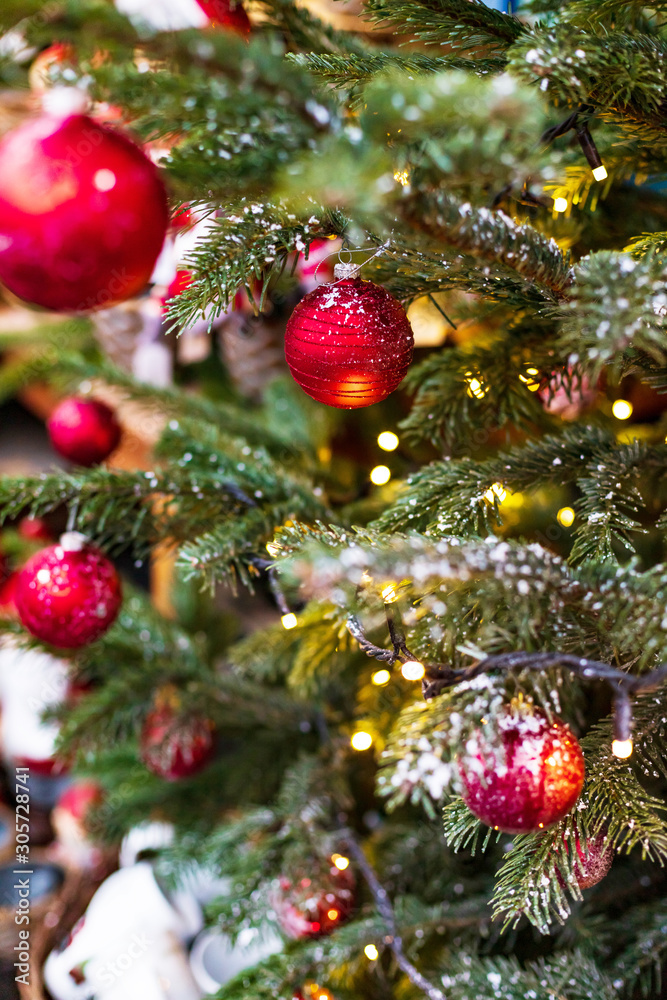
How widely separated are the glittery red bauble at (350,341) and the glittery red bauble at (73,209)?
0.38 ft

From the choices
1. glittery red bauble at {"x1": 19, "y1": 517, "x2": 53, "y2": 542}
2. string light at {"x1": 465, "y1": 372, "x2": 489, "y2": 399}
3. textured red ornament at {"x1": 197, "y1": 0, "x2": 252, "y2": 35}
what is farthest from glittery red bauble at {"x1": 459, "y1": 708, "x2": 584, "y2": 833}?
glittery red bauble at {"x1": 19, "y1": 517, "x2": 53, "y2": 542}

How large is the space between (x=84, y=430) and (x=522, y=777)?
0.59m

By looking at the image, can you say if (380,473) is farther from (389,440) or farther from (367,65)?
(367,65)

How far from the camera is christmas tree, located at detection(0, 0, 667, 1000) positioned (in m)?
0.26

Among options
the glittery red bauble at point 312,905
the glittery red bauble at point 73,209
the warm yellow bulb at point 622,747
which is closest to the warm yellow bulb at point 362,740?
the glittery red bauble at point 312,905

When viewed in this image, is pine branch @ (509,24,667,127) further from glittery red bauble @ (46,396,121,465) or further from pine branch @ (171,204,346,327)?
glittery red bauble @ (46,396,121,465)

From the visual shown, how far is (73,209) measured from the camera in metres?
0.26

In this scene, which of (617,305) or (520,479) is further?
(520,479)

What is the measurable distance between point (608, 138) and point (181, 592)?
2.29ft

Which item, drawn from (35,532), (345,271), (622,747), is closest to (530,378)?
(345,271)

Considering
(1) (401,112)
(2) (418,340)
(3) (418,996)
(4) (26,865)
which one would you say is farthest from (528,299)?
(4) (26,865)

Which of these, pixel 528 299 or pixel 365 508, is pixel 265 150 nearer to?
pixel 528 299

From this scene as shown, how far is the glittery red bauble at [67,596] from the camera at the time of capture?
1.66 ft

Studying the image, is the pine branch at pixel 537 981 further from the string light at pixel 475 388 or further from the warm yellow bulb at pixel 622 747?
the string light at pixel 475 388
